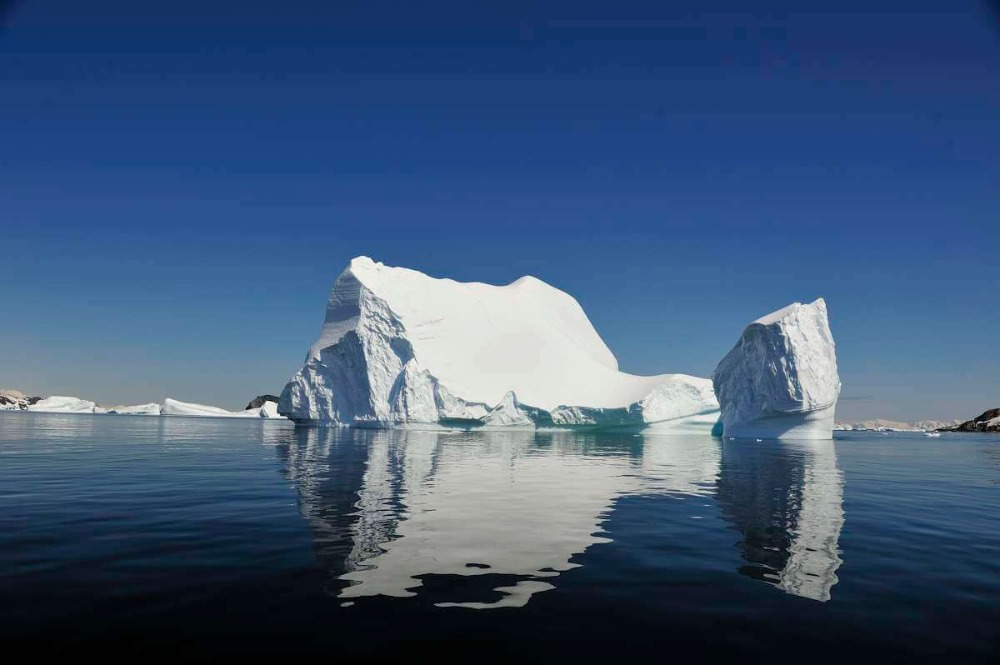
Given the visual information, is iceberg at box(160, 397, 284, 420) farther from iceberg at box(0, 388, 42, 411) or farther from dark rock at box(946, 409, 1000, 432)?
dark rock at box(946, 409, 1000, 432)

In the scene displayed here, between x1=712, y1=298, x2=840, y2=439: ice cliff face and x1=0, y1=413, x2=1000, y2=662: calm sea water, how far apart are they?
3146cm

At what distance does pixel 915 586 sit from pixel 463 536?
5.86m

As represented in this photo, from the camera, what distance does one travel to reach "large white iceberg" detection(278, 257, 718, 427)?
52688 millimetres

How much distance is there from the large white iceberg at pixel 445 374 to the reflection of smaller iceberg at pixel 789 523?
34.0 m

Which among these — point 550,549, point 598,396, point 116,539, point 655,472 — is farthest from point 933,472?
point 598,396

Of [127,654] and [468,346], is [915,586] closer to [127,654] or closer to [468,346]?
[127,654]

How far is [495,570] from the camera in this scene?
7.10 metres

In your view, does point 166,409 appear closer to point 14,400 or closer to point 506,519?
point 14,400

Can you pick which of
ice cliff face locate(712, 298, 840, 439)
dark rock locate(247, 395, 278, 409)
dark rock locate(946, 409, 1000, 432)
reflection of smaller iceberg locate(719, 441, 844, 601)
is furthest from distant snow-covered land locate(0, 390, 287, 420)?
dark rock locate(946, 409, 1000, 432)

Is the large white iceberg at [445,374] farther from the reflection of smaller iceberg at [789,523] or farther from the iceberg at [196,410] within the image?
the iceberg at [196,410]

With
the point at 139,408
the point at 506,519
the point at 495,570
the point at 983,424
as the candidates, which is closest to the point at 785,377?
the point at 506,519

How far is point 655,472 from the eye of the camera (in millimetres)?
19438

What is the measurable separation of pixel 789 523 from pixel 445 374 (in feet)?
145

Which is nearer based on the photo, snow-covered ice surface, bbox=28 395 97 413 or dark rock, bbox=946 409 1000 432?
dark rock, bbox=946 409 1000 432
